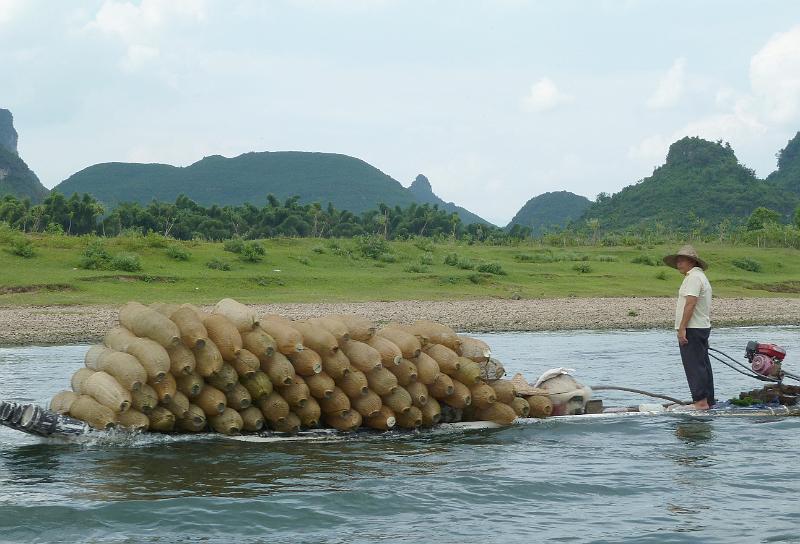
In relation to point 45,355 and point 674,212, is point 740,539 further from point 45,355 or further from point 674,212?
point 674,212

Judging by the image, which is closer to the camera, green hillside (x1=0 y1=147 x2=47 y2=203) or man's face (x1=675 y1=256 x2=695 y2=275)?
man's face (x1=675 y1=256 x2=695 y2=275)

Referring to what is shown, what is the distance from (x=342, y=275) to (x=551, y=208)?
12059 cm

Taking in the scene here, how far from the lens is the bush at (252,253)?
41969 millimetres

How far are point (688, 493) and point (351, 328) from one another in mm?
4099

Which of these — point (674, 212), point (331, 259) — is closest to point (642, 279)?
point (331, 259)

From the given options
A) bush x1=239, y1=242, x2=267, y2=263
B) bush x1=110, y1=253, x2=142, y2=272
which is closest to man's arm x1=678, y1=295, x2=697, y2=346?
bush x1=110, y1=253, x2=142, y2=272

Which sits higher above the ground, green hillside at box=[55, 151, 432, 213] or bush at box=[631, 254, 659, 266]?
green hillside at box=[55, 151, 432, 213]

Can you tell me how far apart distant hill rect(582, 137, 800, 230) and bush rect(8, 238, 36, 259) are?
69537 mm

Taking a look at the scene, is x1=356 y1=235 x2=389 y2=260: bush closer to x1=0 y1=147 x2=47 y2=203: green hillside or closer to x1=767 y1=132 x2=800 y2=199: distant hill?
x1=0 y1=147 x2=47 y2=203: green hillside

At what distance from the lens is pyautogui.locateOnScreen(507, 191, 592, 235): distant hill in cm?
15400

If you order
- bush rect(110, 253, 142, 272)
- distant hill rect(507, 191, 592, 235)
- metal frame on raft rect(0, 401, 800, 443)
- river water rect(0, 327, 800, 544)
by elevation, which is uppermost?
distant hill rect(507, 191, 592, 235)

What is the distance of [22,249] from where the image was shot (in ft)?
123

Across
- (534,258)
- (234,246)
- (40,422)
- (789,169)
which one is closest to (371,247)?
(234,246)

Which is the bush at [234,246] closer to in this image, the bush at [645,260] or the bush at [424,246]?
the bush at [424,246]
